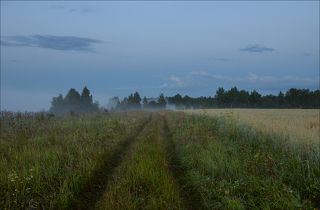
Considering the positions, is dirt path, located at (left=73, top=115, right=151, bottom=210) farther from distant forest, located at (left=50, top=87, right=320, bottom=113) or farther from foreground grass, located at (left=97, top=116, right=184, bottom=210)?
distant forest, located at (left=50, top=87, right=320, bottom=113)

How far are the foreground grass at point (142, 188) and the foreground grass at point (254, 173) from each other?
73 cm

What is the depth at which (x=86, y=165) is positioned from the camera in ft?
38.8

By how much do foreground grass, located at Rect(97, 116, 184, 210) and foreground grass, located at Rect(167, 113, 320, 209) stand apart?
0.73m

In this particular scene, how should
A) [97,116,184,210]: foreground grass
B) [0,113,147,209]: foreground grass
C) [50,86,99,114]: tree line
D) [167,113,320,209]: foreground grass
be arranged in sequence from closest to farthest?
[97,116,184,210]: foreground grass, [167,113,320,209]: foreground grass, [0,113,147,209]: foreground grass, [50,86,99,114]: tree line

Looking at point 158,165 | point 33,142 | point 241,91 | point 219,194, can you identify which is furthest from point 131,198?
point 241,91

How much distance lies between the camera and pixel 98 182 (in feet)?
36.4

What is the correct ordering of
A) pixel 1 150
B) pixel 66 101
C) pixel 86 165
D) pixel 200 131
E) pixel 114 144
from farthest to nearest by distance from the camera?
pixel 66 101 → pixel 200 131 → pixel 114 144 → pixel 1 150 → pixel 86 165

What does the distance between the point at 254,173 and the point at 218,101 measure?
11806 centimetres

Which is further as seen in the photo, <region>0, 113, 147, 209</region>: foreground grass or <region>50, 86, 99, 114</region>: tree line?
<region>50, 86, 99, 114</region>: tree line

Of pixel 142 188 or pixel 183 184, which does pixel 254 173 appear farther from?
pixel 142 188

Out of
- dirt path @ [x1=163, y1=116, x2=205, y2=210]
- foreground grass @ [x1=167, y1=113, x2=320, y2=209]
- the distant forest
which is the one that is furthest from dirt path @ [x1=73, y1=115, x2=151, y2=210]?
the distant forest

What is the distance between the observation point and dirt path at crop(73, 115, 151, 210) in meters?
9.40

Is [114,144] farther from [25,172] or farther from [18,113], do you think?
[18,113]

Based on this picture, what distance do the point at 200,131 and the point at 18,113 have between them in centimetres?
1196
